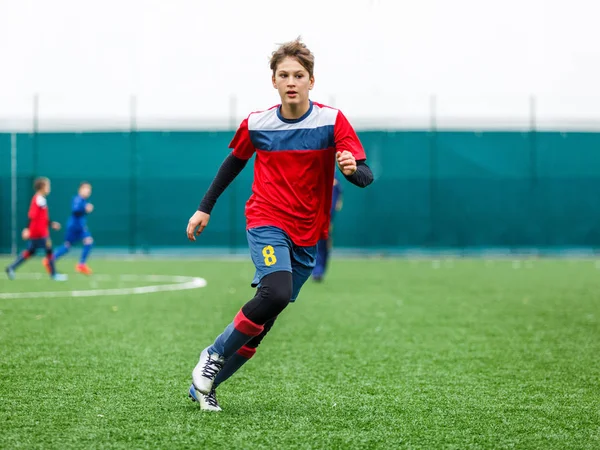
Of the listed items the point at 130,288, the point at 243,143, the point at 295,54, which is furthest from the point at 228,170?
the point at 130,288

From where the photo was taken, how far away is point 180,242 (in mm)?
23078

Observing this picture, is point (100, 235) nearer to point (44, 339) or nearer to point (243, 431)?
point (44, 339)

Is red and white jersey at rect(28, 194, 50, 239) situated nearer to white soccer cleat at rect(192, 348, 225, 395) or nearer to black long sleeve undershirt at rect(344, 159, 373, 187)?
white soccer cleat at rect(192, 348, 225, 395)

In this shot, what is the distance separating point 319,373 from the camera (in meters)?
5.72

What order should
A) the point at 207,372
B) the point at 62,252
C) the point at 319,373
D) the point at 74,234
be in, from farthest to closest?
the point at 74,234
the point at 62,252
the point at 319,373
the point at 207,372

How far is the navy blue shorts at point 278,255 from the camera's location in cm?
445

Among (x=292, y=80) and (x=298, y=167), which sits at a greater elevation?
(x=292, y=80)

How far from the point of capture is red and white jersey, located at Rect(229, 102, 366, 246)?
459 cm

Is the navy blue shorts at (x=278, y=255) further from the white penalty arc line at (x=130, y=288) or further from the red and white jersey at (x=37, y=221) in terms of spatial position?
the red and white jersey at (x=37, y=221)

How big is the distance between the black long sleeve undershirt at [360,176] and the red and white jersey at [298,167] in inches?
2.7

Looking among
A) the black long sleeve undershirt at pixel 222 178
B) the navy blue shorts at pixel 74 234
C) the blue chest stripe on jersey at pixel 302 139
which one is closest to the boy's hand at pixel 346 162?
the blue chest stripe on jersey at pixel 302 139

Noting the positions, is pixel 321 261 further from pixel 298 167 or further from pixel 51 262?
pixel 298 167

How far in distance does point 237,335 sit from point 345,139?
1206 mm

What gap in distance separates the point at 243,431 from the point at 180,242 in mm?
19296
